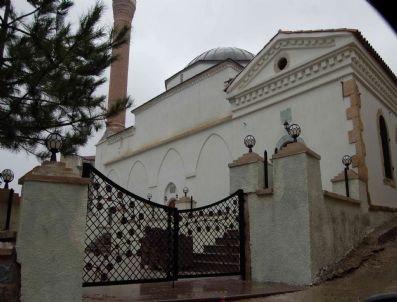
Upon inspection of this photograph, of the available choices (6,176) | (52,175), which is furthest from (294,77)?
(52,175)

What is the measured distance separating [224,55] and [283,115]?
1097 cm

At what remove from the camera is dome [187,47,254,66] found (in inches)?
902

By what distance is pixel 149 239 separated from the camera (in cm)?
686

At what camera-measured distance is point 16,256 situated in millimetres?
4188

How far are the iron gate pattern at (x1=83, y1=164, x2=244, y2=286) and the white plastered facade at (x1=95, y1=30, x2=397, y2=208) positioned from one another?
493cm

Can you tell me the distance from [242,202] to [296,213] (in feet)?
3.97

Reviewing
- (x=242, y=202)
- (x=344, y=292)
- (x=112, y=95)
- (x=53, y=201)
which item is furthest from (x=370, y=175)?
(x=112, y=95)

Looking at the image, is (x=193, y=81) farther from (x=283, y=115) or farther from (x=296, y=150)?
(x=296, y=150)

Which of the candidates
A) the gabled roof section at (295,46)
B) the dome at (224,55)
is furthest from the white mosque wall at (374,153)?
the dome at (224,55)

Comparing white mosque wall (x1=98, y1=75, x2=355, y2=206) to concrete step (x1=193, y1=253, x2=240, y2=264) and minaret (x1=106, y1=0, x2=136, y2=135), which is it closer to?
minaret (x1=106, y1=0, x2=136, y2=135)

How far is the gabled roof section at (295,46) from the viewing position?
11688 millimetres

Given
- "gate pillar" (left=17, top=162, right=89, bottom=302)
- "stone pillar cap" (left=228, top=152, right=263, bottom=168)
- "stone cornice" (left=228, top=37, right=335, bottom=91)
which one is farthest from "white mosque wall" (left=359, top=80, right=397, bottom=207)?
"gate pillar" (left=17, top=162, right=89, bottom=302)

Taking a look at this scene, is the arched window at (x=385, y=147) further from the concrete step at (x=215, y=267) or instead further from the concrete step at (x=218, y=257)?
the concrete step at (x=215, y=267)

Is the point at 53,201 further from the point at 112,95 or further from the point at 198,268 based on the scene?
the point at 112,95
